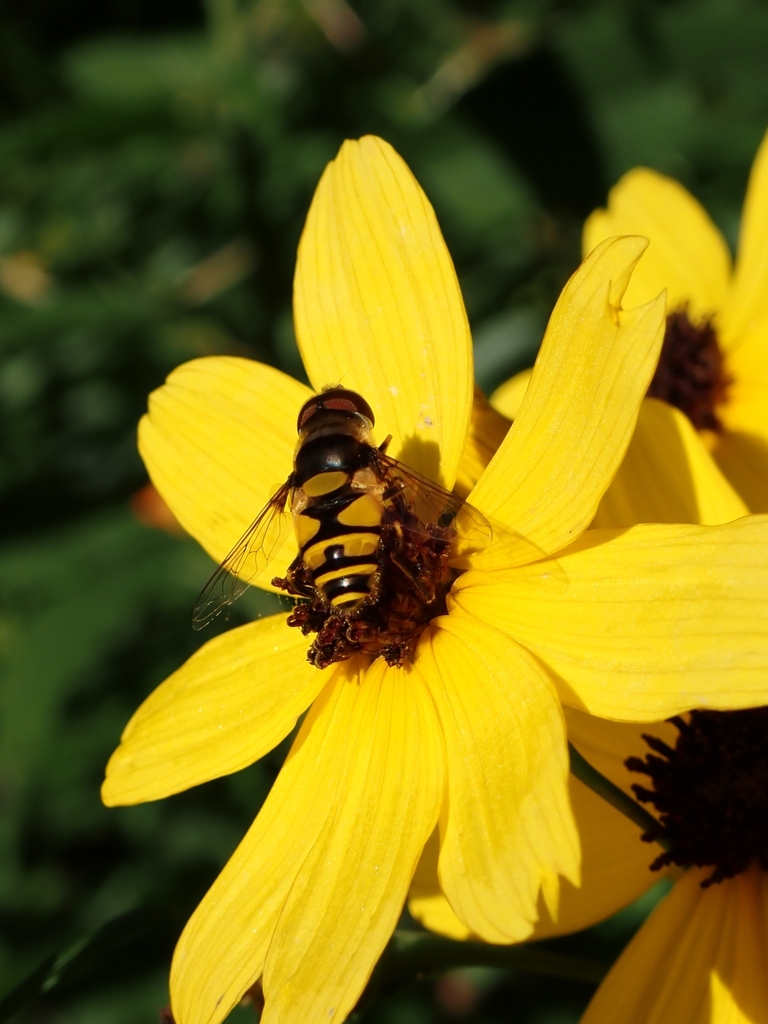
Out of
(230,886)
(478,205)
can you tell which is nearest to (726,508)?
(230,886)

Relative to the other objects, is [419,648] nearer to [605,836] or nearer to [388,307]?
[605,836]

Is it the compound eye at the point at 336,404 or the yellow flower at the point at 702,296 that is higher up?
the yellow flower at the point at 702,296

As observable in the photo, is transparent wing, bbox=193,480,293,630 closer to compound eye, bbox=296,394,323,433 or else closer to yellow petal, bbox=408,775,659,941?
compound eye, bbox=296,394,323,433

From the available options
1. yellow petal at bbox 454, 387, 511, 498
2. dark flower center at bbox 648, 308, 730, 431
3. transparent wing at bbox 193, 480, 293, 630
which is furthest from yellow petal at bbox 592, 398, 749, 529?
dark flower center at bbox 648, 308, 730, 431

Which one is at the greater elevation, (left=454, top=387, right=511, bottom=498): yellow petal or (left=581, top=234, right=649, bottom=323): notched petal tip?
(left=454, top=387, right=511, bottom=498): yellow petal

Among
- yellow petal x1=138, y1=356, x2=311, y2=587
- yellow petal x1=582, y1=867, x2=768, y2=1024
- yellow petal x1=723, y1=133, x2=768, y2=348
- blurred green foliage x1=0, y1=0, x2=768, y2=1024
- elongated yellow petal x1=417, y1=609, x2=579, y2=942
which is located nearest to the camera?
elongated yellow petal x1=417, y1=609, x2=579, y2=942

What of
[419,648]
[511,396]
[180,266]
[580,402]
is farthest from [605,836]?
[180,266]

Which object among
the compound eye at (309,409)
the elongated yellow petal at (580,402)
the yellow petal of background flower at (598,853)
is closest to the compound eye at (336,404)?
the compound eye at (309,409)

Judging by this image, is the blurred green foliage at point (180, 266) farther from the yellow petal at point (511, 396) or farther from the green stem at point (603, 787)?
the green stem at point (603, 787)
